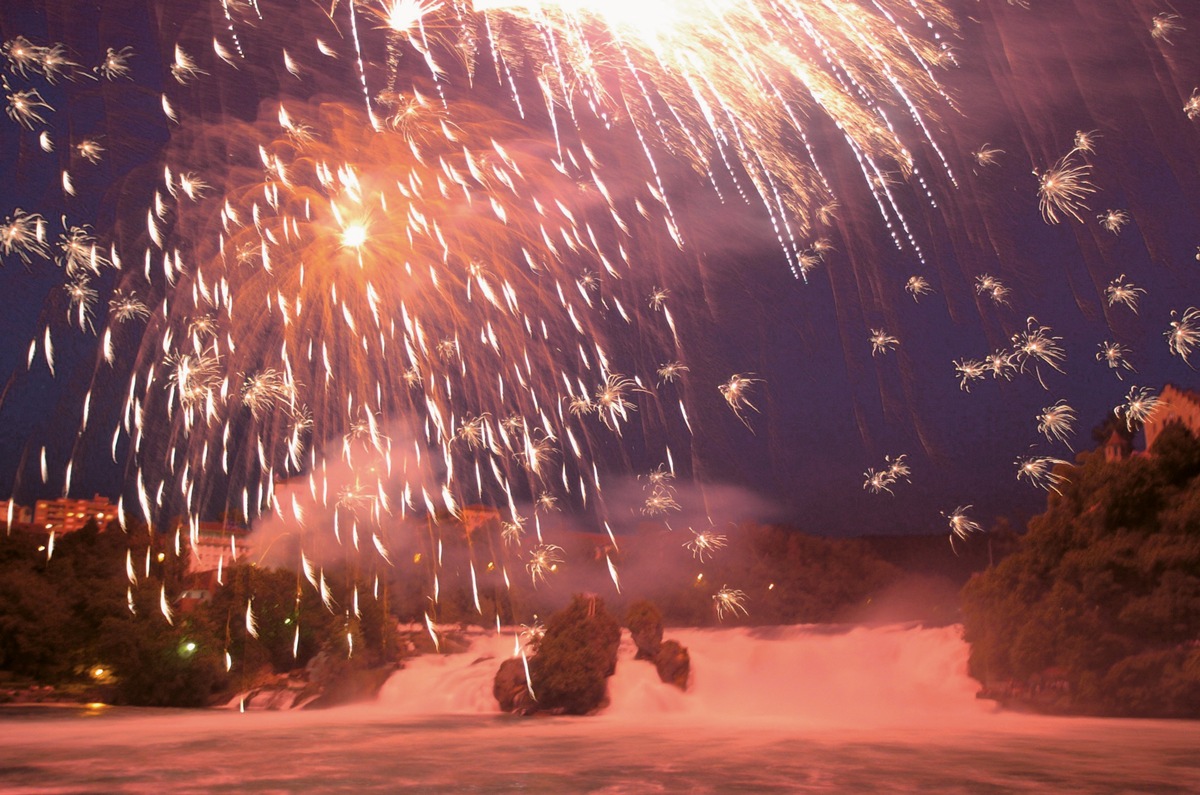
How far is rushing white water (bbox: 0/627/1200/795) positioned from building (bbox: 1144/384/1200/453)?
7329 mm

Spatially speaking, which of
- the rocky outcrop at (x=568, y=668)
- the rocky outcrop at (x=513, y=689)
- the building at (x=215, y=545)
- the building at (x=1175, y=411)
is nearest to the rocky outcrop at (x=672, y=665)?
the rocky outcrop at (x=568, y=668)

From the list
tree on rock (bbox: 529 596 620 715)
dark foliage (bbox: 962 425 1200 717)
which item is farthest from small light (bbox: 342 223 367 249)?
dark foliage (bbox: 962 425 1200 717)

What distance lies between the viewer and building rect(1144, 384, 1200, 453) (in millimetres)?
22547

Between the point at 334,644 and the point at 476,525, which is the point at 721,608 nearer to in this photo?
the point at 476,525

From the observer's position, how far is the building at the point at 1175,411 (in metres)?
22.5

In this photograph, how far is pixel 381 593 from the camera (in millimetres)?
30922

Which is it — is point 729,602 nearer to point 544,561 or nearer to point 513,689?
point 544,561

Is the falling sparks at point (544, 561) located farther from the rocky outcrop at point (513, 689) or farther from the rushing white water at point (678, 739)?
the rocky outcrop at point (513, 689)

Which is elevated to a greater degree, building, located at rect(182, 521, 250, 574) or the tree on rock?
building, located at rect(182, 521, 250, 574)

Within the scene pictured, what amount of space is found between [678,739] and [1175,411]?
15.1 metres

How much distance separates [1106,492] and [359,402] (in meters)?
16.1

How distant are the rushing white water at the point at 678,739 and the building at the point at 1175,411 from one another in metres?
7.33

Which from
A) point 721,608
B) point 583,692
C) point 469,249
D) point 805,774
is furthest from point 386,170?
point 721,608

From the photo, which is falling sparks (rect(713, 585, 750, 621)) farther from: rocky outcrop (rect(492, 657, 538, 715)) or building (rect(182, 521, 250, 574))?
building (rect(182, 521, 250, 574))
